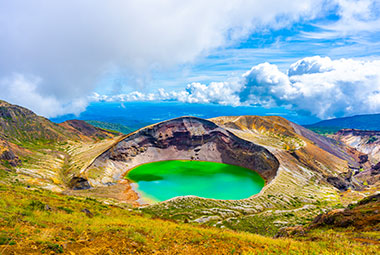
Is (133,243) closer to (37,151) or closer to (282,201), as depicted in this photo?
(282,201)

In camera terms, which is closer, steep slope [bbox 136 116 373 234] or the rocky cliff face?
steep slope [bbox 136 116 373 234]

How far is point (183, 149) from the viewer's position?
12431cm

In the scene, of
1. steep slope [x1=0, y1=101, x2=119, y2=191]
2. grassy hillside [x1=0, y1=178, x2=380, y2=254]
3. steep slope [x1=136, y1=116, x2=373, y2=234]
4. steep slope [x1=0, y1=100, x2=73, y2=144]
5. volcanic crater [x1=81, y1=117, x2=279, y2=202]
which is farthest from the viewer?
steep slope [x1=0, y1=100, x2=73, y2=144]

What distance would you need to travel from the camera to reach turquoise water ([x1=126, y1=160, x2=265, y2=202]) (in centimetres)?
6894

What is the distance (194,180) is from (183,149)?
42.3 meters

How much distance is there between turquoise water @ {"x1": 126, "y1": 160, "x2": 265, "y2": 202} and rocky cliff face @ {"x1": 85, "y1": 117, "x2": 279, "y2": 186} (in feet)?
18.2

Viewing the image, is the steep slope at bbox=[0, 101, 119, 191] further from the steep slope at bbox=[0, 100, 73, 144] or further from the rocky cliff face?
the rocky cliff face

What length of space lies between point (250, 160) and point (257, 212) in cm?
5299

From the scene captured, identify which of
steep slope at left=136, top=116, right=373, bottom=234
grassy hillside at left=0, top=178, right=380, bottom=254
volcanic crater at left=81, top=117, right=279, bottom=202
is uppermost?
volcanic crater at left=81, top=117, right=279, bottom=202

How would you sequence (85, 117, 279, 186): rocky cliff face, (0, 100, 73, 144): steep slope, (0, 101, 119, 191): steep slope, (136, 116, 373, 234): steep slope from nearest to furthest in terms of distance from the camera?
(136, 116, 373, 234): steep slope → (0, 101, 119, 191): steep slope → (85, 117, 279, 186): rocky cliff face → (0, 100, 73, 144): steep slope

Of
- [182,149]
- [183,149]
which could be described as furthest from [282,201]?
[182,149]

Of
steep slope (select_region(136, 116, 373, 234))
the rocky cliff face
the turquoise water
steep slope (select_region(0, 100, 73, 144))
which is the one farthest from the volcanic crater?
steep slope (select_region(0, 100, 73, 144))

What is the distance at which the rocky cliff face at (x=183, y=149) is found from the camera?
92.5m

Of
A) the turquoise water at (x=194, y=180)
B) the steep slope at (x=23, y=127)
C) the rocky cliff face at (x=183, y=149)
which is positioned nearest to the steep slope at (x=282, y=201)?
the rocky cliff face at (x=183, y=149)
